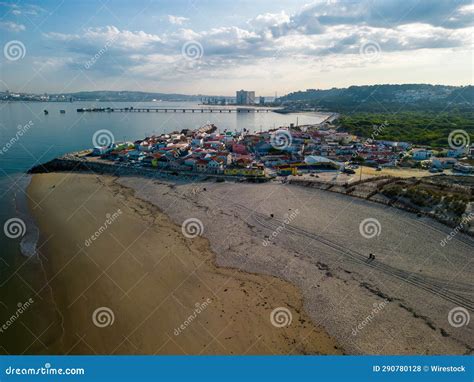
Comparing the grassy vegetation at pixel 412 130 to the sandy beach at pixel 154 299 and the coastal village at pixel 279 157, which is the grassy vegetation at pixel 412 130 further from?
the sandy beach at pixel 154 299

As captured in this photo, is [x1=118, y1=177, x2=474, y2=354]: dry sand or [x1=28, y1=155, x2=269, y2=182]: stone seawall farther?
[x1=28, y1=155, x2=269, y2=182]: stone seawall

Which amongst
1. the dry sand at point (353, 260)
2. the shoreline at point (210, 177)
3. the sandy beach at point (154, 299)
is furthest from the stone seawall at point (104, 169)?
the sandy beach at point (154, 299)

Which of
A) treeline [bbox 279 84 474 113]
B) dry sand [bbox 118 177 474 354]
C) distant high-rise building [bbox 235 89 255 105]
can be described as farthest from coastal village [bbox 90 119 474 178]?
distant high-rise building [bbox 235 89 255 105]

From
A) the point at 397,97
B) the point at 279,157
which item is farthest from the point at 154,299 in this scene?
the point at 397,97

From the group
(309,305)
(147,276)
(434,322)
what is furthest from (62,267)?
(434,322)

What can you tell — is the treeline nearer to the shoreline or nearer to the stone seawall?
the shoreline

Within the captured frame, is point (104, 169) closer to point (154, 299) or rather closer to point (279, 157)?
point (279, 157)
